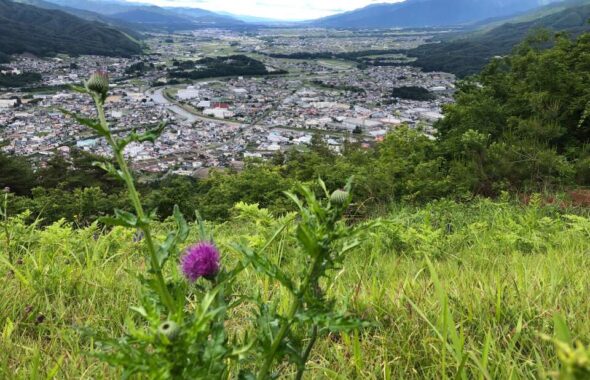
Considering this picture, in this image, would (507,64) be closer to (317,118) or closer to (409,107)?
(317,118)

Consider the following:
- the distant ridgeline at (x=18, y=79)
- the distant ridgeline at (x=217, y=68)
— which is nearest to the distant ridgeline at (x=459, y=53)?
the distant ridgeline at (x=217, y=68)

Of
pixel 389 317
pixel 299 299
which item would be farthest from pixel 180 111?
pixel 299 299

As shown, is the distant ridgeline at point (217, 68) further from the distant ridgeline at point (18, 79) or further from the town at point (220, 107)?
the distant ridgeline at point (18, 79)

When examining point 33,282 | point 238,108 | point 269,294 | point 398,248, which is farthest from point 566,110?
point 238,108

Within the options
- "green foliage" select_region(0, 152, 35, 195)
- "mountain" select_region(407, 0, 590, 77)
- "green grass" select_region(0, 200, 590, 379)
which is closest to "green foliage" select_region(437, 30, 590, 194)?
"green grass" select_region(0, 200, 590, 379)

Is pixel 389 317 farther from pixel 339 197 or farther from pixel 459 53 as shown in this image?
pixel 459 53

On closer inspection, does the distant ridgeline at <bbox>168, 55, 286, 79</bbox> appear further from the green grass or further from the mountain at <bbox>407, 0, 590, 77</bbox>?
the green grass
